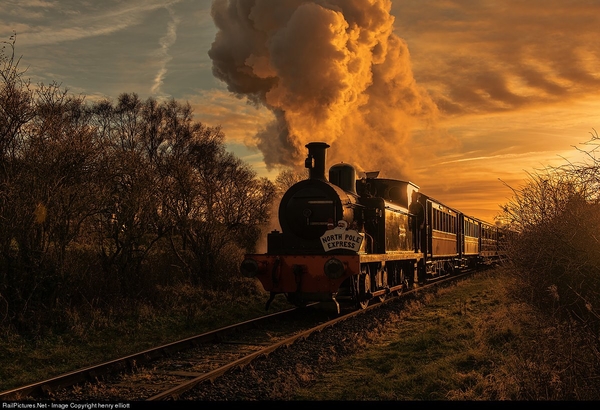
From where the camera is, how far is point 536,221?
30.0ft

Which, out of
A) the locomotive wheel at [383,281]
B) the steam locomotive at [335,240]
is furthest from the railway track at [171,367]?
the locomotive wheel at [383,281]

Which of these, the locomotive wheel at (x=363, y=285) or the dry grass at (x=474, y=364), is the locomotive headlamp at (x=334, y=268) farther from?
the dry grass at (x=474, y=364)

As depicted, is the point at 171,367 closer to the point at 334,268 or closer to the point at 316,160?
the point at 334,268

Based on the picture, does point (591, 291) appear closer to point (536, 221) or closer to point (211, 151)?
point (536, 221)

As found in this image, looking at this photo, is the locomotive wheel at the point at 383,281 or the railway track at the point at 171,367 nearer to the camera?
the railway track at the point at 171,367

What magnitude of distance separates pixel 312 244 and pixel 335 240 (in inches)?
40.6

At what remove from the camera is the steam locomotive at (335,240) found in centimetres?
1183

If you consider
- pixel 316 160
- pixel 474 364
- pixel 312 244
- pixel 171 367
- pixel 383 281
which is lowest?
pixel 171 367

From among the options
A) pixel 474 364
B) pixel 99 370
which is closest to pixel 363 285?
pixel 474 364

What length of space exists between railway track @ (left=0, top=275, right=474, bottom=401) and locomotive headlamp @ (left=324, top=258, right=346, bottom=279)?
0.95 meters

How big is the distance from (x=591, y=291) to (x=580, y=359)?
0.91 metres

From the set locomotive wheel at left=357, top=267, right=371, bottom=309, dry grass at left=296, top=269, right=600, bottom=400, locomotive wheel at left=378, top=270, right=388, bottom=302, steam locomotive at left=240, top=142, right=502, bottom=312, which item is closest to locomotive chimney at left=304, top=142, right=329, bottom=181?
steam locomotive at left=240, top=142, right=502, bottom=312

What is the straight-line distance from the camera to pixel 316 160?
43.3 feet

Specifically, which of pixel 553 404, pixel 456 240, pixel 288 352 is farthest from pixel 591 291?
pixel 456 240
